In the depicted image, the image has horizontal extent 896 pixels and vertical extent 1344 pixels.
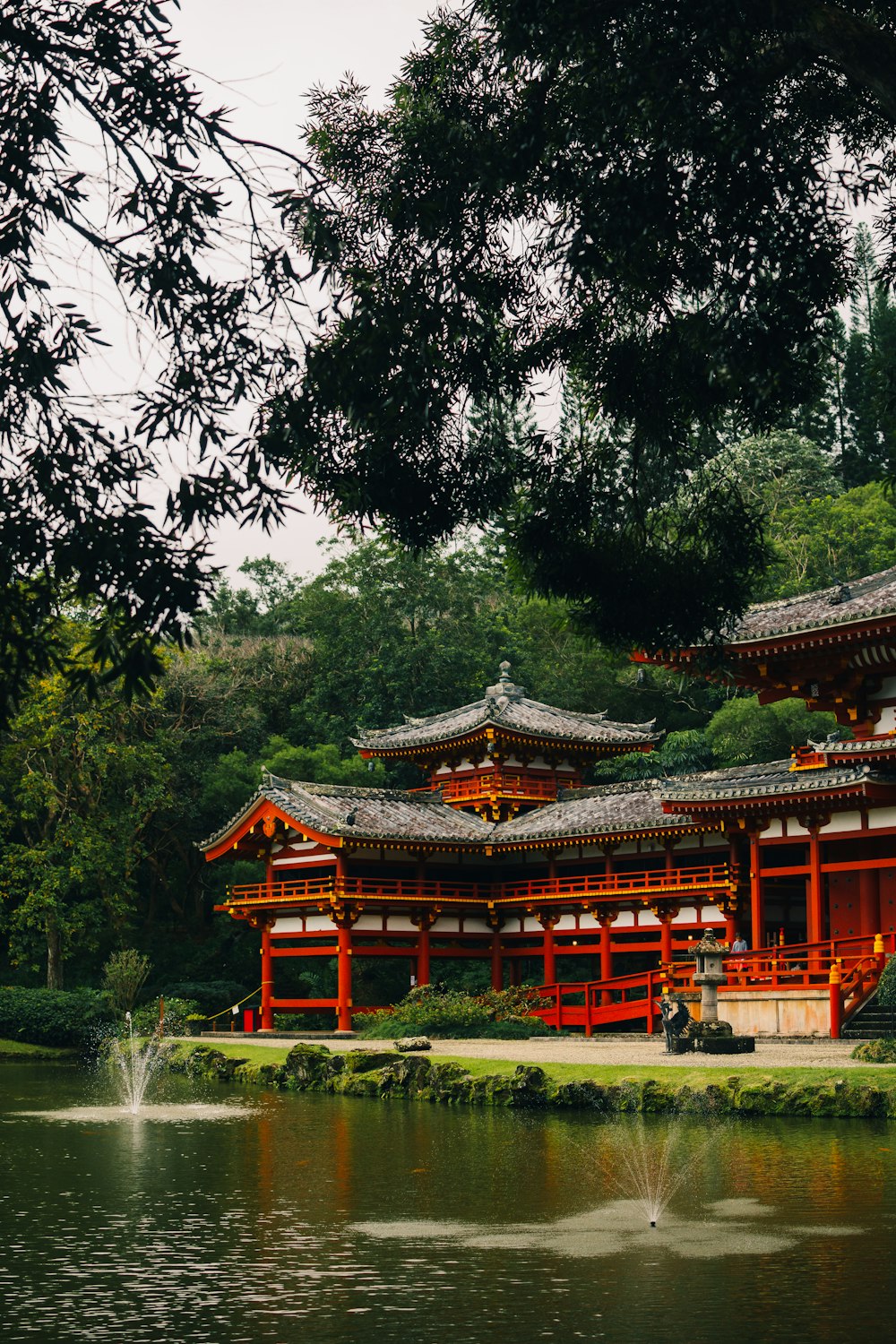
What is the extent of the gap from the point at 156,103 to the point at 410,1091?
18707 millimetres

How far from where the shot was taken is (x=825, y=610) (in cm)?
2997

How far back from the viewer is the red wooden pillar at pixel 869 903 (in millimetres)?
31266

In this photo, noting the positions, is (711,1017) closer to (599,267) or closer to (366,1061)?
(366,1061)

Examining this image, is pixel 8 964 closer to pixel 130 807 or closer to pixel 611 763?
pixel 130 807

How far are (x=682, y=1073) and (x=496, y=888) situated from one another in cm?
1932

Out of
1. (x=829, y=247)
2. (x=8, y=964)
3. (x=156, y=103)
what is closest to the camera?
(x=156, y=103)

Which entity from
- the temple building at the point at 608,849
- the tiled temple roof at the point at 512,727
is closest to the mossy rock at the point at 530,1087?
the temple building at the point at 608,849

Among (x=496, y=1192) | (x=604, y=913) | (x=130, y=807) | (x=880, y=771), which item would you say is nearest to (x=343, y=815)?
(x=604, y=913)

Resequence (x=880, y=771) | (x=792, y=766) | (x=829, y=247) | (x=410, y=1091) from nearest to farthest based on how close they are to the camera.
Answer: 1. (x=829, y=247)
2. (x=410, y=1091)
3. (x=880, y=771)
4. (x=792, y=766)

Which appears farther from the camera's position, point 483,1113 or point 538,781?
point 538,781

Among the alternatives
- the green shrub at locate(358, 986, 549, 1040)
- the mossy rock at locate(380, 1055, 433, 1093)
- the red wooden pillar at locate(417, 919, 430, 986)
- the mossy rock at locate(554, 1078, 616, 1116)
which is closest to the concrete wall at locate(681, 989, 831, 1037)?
the green shrub at locate(358, 986, 549, 1040)

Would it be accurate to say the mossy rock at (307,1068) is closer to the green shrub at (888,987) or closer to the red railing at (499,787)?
the green shrub at (888,987)

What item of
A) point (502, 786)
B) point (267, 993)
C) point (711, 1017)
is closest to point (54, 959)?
point (267, 993)

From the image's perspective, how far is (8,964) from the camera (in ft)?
170
